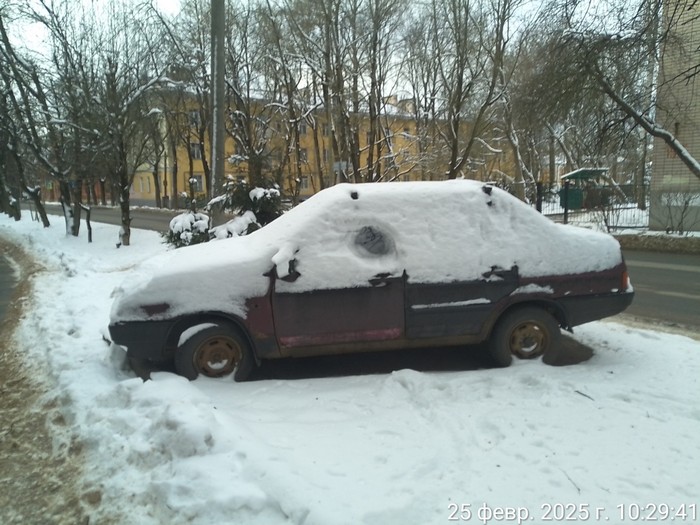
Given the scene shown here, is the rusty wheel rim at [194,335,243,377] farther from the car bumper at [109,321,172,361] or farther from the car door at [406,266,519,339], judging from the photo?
the car door at [406,266,519,339]

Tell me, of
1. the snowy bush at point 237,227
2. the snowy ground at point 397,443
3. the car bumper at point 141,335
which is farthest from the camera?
the snowy bush at point 237,227

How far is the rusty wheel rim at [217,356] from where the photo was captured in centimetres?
441

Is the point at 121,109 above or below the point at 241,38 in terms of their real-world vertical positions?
below

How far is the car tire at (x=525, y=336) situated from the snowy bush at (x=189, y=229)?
26.6 feet

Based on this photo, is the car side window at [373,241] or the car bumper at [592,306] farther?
the car bumper at [592,306]

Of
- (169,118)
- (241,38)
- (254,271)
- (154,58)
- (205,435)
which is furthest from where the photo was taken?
(169,118)

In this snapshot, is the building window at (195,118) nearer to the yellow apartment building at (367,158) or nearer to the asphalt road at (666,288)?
the yellow apartment building at (367,158)

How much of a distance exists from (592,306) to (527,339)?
71cm

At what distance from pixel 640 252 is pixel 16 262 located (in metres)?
17.9

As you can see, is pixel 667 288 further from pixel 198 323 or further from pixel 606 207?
pixel 606 207

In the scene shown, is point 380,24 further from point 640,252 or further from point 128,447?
point 128,447

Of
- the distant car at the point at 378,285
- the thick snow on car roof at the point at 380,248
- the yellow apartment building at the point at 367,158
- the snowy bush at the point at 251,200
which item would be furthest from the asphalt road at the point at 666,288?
the yellow apartment building at the point at 367,158

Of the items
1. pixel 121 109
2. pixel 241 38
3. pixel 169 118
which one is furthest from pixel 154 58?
pixel 169 118

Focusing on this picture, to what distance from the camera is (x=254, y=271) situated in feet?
14.5
